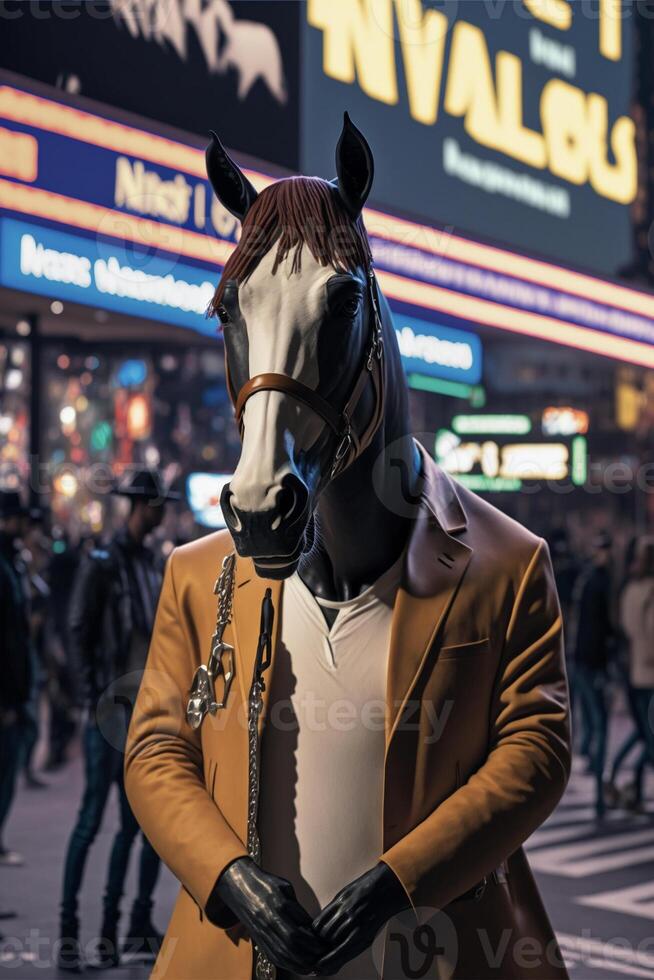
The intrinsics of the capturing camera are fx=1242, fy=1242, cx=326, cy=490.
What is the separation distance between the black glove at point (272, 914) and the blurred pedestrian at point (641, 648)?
751 centimetres

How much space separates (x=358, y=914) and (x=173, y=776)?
420 millimetres

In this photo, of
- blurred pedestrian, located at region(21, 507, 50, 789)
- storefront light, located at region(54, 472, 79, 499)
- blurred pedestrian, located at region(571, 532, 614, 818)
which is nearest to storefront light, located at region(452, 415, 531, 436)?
blurred pedestrian, located at region(571, 532, 614, 818)

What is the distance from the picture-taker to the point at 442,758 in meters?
2.02

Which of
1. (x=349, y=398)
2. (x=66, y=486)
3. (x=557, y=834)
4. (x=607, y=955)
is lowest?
(x=557, y=834)

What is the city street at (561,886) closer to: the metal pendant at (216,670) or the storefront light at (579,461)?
the storefront light at (579,461)

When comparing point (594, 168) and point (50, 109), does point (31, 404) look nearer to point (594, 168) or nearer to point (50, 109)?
point (50, 109)

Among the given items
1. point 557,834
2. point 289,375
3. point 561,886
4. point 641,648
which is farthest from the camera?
point 641,648

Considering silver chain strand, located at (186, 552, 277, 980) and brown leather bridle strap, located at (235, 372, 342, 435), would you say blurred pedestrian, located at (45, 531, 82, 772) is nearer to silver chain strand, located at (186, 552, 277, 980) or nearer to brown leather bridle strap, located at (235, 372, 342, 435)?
silver chain strand, located at (186, 552, 277, 980)

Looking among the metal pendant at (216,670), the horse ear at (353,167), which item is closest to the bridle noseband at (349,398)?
the horse ear at (353,167)

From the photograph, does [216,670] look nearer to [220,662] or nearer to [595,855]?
[220,662]

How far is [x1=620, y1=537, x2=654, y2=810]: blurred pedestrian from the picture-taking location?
903 centimetres

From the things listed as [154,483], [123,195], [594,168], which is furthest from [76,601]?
[594,168]

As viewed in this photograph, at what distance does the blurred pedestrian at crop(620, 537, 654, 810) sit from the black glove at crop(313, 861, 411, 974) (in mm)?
7490

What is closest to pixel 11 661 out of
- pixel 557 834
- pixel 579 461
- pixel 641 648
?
pixel 557 834
